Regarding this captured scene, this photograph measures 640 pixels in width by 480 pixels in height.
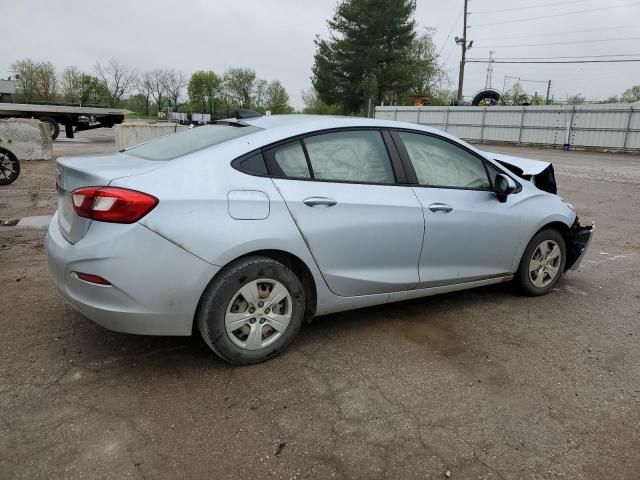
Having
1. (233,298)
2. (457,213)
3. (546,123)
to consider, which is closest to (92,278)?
(233,298)

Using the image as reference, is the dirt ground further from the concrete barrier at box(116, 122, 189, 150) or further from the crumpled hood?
the concrete barrier at box(116, 122, 189, 150)

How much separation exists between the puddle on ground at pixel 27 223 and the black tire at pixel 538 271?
18.4 ft

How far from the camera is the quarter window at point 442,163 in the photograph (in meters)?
3.72

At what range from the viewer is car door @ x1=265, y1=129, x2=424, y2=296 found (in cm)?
313

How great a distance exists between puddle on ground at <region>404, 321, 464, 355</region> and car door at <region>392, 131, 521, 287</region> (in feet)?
1.06

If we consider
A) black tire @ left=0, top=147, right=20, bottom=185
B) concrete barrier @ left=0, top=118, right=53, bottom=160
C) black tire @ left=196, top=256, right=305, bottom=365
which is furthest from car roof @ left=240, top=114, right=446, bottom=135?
concrete barrier @ left=0, top=118, right=53, bottom=160

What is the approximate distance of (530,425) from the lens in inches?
103

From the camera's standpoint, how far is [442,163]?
12.7ft

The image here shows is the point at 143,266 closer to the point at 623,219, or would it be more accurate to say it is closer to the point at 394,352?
the point at 394,352

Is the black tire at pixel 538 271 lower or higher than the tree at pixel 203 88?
lower

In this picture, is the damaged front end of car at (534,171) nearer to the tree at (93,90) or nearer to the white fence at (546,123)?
the white fence at (546,123)

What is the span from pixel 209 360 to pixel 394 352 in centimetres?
120

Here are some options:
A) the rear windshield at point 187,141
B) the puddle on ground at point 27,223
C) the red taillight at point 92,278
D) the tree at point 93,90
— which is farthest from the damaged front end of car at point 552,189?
the tree at point 93,90

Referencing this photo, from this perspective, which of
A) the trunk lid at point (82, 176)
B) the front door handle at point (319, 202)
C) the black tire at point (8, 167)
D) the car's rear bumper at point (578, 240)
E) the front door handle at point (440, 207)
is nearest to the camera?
the trunk lid at point (82, 176)
